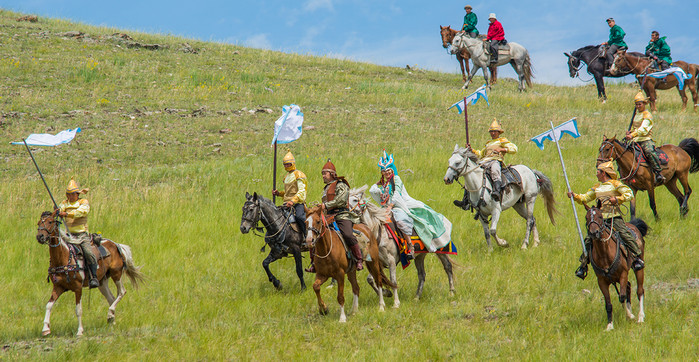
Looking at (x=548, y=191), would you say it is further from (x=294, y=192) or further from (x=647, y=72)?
(x=647, y=72)

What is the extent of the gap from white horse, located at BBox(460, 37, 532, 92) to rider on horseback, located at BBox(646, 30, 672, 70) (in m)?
6.49

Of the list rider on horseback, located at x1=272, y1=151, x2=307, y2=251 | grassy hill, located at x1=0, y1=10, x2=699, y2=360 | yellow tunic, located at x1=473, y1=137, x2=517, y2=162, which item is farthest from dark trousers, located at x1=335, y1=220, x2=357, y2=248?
yellow tunic, located at x1=473, y1=137, x2=517, y2=162

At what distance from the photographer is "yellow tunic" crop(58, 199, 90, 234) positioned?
10.5 metres

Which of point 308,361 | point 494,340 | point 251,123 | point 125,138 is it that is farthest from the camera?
point 251,123

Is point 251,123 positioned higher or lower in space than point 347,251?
higher

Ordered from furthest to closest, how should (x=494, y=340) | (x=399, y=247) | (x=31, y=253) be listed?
(x=31, y=253) → (x=399, y=247) → (x=494, y=340)

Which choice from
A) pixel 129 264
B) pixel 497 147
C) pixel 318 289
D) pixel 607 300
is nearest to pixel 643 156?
pixel 497 147

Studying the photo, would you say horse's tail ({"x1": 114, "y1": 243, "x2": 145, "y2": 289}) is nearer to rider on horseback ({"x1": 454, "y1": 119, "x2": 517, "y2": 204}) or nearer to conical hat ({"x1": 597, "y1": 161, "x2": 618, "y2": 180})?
rider on horseback ({"x1": 454, "y1": 119, "x2": 517, "y2": 204})

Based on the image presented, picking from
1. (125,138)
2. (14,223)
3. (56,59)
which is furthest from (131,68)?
(14,223)

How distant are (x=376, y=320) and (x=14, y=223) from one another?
10.5m

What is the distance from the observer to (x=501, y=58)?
32.8 meters

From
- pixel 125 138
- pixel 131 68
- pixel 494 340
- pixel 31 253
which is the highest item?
pixel 131 68

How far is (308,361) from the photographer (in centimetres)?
869

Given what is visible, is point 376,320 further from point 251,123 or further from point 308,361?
point 251,123
